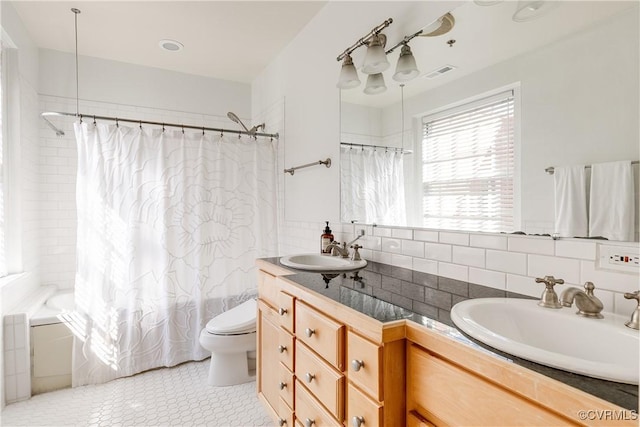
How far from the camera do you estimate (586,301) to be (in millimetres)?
887

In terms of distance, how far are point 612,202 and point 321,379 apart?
1.08 meters

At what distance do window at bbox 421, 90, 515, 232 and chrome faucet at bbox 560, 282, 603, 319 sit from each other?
35 cm

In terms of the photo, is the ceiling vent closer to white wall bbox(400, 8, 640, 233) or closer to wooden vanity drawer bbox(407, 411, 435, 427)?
white wall bbox(400, 8, 640, 233)

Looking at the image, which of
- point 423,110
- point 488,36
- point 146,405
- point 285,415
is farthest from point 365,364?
point 146,405

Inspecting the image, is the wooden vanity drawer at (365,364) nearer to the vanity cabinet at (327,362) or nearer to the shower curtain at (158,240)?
the vanity cabinet at (327,362)

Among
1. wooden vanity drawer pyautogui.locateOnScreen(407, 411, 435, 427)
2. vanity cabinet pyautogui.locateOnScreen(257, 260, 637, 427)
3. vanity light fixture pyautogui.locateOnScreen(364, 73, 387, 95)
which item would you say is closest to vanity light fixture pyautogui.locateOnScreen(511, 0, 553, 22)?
→ vanity light fixture pyautogui.locateOnScreen(364, 73, 387, 95)

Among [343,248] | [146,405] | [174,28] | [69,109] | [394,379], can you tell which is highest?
[174,28]

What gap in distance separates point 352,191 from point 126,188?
1.62 metres

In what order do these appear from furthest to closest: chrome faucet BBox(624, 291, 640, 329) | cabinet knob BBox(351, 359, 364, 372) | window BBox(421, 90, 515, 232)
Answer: window BBox(421, 90, 515, 232) → cabinet knob BBox(351, 359, 364, 372) → chrome faucet BBox(624, 291, 640, 329)

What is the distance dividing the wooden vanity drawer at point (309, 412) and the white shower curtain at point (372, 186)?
892mm

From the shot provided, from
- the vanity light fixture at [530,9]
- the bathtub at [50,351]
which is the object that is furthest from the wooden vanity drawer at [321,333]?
the bathtub at [50,351]

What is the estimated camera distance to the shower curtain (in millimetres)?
2309

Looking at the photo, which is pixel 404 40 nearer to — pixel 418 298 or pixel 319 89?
pixel 319 89

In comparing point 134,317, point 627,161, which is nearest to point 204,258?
point 134,317
